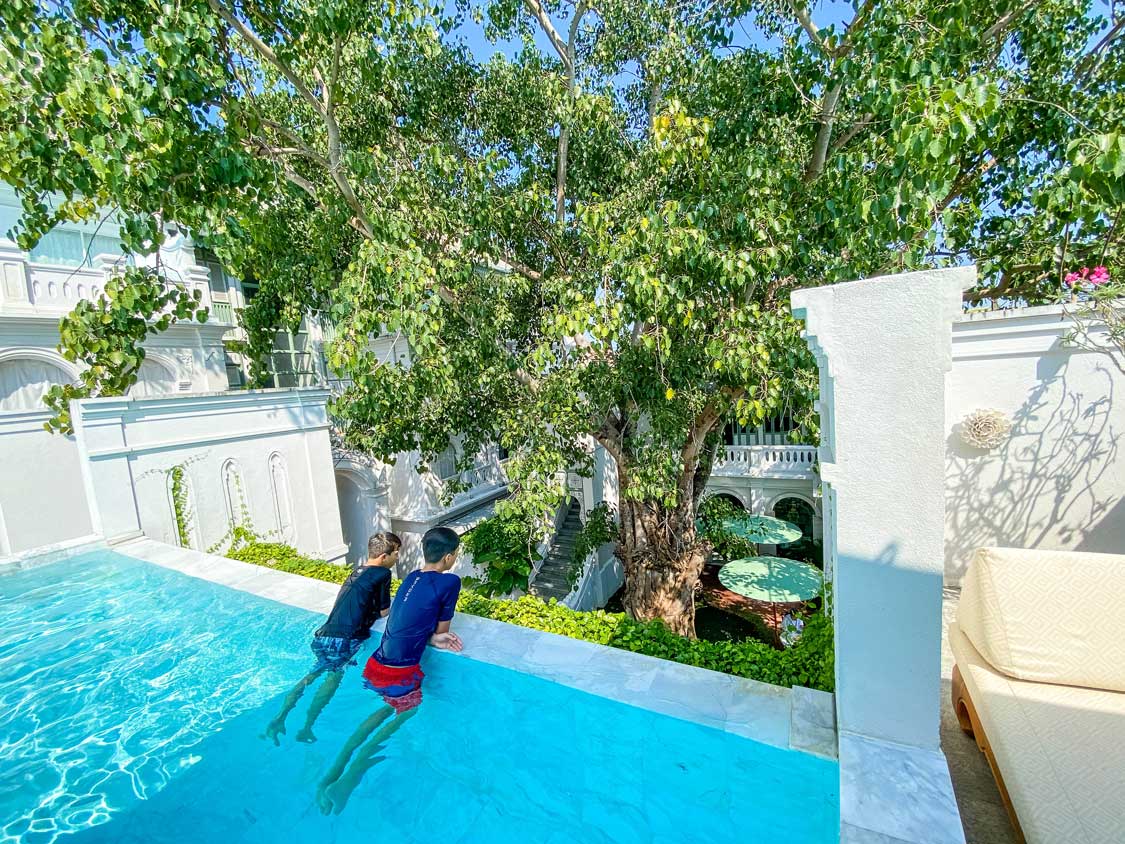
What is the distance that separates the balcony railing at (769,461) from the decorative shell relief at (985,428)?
6745 mm

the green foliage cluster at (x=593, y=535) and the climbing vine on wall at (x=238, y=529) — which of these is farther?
the green foliage cluster at (x=593, y=535)

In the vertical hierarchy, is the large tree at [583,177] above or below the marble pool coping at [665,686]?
above

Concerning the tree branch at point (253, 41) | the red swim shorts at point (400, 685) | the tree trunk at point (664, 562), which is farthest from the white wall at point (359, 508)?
the red swim shorts at point (400, 685)

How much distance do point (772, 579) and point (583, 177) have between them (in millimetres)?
8173

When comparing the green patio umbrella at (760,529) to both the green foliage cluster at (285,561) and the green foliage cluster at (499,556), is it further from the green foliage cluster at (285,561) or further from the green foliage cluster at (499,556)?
the green foliage cluster at (285,561)

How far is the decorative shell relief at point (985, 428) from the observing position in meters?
7.61

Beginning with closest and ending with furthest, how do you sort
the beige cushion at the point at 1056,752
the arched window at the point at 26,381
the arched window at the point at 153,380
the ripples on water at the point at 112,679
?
the beige cushion at the point at 1056,752
the ripples on water at the point at 112,679
the arched window at the point at 26,381
the arched window at the point at 153,380

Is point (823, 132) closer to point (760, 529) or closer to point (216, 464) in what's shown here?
point (760, 529)

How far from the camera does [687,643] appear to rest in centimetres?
470

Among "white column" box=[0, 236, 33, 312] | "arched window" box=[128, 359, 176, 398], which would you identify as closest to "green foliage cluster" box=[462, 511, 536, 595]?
"arched window" box=[128, 359, 176, 398]

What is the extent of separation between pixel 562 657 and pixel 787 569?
7440 mm

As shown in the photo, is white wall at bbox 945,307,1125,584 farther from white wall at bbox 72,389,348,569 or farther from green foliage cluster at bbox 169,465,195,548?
green foliage cluster at bbox 169,465,195,548

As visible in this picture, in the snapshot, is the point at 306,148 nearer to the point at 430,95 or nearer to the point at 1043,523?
the point at 430,95

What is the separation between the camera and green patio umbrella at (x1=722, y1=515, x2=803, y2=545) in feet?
37.6
